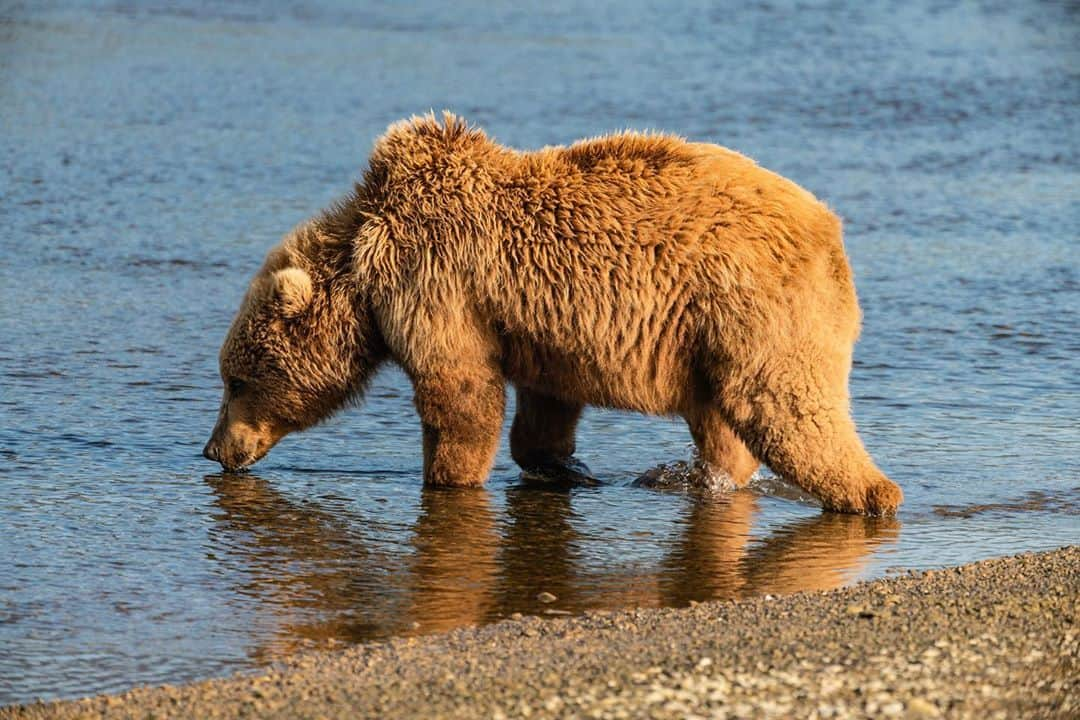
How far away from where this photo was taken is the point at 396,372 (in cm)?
1114

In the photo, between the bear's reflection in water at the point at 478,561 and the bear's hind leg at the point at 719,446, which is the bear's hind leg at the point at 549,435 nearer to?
the bear's reflection in water at the point at 478,561

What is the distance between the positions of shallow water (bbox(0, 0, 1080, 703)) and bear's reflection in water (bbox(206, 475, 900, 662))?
22mm

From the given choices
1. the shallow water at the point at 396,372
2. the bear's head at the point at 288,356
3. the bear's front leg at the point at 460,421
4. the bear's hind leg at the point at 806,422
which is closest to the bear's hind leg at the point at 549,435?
the shallow water at the point at 396,372

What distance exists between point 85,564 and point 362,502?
61.1 inches

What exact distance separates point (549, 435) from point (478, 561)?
4.68 ft

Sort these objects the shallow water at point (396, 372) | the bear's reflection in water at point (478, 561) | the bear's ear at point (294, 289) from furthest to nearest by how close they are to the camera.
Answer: the bear's ear at point (294, 289), the shallow water at point (396, 372), the bear's reflection in water at point (478, 561)

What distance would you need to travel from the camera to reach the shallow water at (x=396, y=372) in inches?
281

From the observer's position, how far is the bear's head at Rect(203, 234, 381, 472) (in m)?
8.45

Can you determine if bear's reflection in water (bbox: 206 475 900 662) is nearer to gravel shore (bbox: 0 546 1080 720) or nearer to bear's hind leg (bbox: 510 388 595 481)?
bear's hind leg (bbox: 510 388 595 481)

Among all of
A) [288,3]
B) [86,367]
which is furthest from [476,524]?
[288,3]

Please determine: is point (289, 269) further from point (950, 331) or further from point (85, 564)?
point (950, 331)

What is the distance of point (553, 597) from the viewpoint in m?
7.00

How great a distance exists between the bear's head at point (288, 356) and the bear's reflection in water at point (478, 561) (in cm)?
29

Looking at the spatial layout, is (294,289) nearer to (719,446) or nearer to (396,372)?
(719,446)
